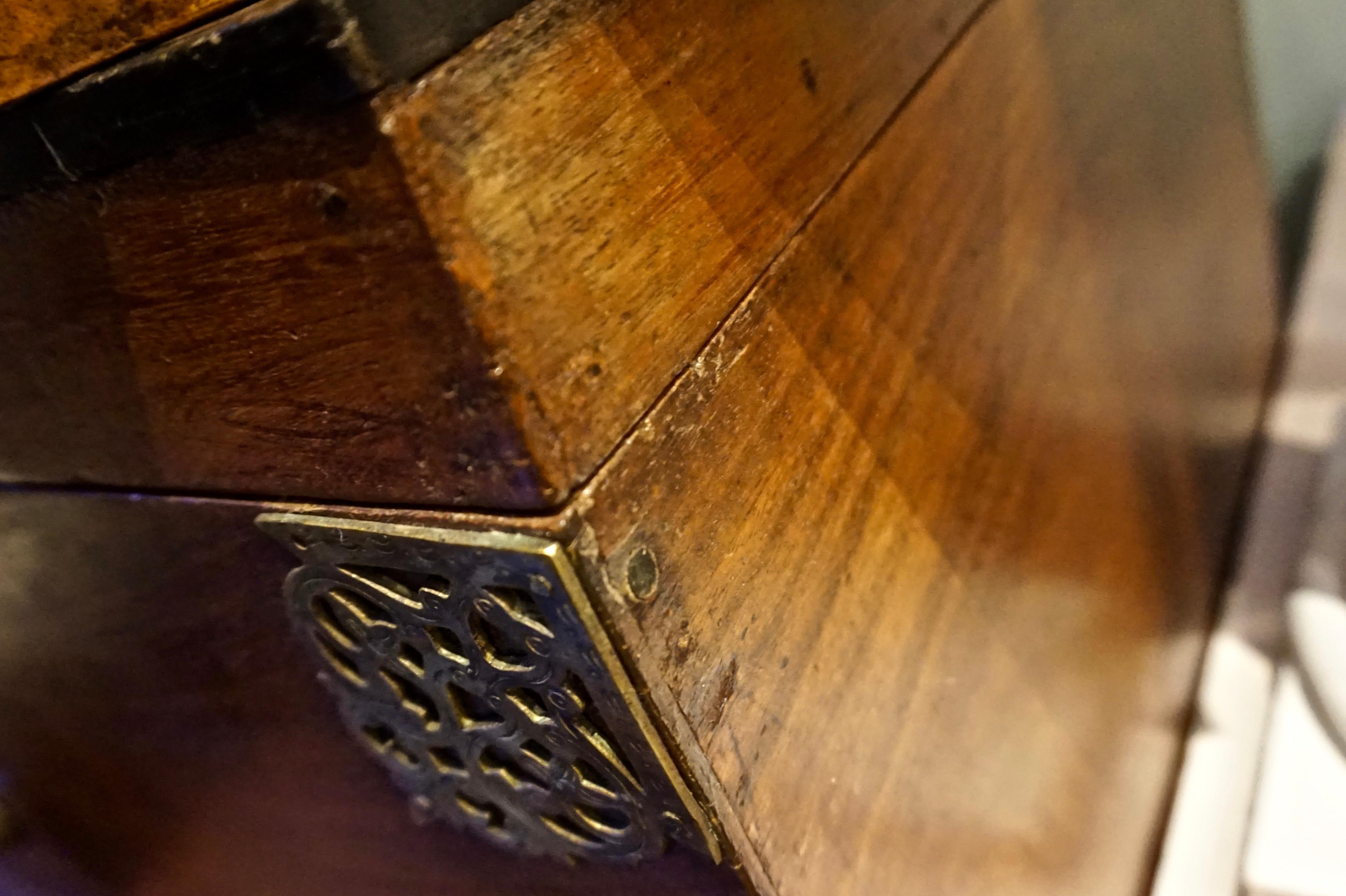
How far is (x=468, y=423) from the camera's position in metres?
0.27

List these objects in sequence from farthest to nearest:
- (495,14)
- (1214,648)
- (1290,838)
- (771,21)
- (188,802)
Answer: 1. (1214,648)
2. (1290,838)
3. (188,802)
4. (771,21)
5. (495,14)

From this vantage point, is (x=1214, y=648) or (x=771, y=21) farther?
(x=1214, y=648)

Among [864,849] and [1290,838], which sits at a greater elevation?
[864,849]

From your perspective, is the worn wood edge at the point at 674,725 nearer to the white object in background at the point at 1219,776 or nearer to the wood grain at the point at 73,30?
the wood grain at the point at 73,30

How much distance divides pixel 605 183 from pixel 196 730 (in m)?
0.37

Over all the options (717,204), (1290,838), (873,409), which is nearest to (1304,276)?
(1290,838)

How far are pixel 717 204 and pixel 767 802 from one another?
22 centimetres

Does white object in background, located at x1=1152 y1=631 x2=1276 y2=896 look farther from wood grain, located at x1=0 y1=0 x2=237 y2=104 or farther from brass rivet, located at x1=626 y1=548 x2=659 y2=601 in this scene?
wood grain, located at x1=0 y1=0 x2=237 y2=104

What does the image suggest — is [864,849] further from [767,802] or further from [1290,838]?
[1290,838]

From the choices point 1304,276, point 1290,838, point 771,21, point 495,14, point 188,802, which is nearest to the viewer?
point 495,14

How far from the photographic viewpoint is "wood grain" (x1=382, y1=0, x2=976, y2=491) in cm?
25

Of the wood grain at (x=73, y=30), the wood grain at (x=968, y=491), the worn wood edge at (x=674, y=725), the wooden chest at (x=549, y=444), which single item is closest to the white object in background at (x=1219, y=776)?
the wood grain at (x=968, y=491)

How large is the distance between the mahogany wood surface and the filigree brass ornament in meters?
0.02

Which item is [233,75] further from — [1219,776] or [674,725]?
[1219,776]
